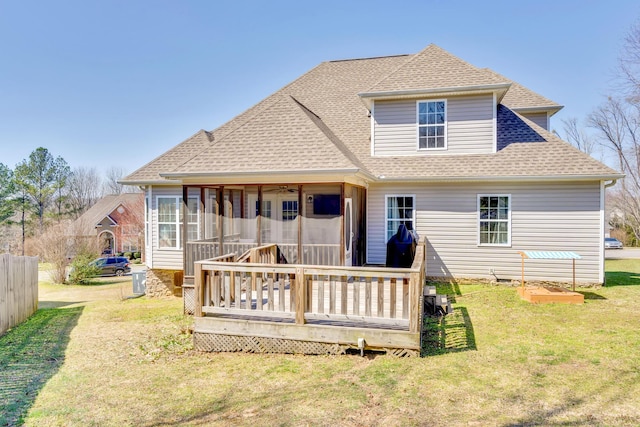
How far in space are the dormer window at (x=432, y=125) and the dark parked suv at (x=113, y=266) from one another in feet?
78.1

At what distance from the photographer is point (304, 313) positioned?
19.2 ft

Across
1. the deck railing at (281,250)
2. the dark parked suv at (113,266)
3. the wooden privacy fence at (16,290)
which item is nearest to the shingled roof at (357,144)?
the deck railing at (281,250)

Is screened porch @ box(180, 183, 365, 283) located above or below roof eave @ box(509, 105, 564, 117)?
below

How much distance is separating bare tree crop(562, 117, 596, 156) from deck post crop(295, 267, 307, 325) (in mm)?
32560

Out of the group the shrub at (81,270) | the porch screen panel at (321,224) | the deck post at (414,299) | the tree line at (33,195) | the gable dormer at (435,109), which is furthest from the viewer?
the tree line at (33,195)

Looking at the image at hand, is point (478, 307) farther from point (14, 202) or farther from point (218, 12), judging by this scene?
point (14, 202)

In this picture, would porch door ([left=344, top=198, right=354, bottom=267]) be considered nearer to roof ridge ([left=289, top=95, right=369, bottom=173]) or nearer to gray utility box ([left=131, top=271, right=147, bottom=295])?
roof ridge ([left=289, top=95, right=369, bottom=173])

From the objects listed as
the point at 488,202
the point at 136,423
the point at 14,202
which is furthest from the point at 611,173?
the point at 14,202

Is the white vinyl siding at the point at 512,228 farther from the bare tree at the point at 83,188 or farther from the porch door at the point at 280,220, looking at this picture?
the bare tree at the point at 83,188

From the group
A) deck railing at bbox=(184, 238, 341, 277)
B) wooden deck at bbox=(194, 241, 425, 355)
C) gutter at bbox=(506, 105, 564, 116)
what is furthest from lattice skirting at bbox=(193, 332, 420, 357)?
gutter at bbox=(506, 105, 564, 116)

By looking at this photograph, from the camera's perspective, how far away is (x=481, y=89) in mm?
10609

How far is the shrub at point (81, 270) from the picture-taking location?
71.9 feet

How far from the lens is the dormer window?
1132 cm

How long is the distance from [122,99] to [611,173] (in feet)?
97.0
